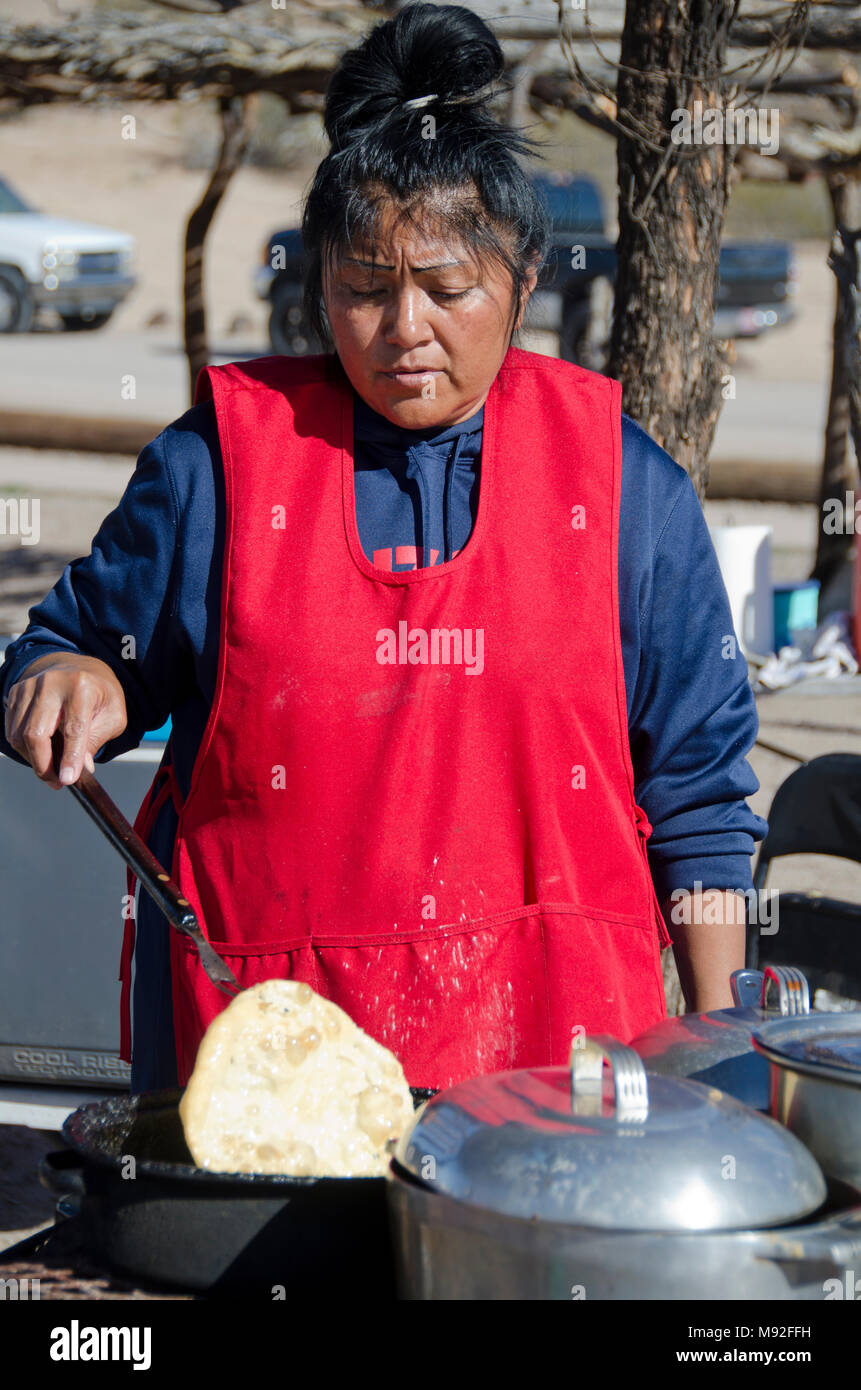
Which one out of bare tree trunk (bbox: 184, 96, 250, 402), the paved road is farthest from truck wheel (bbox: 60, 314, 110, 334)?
bare tree trunk (bbox: 184, 96, 250, 402)

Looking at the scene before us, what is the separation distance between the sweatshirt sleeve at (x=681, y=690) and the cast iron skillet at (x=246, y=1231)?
2.14 feet

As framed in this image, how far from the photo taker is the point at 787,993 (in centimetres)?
114

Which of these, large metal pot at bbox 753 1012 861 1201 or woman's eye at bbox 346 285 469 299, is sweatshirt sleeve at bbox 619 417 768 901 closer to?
woman's eye at bbox 346 285 469 299

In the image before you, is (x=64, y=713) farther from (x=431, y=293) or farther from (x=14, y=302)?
(x=14, y=302)

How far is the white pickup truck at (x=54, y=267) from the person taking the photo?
15.2m

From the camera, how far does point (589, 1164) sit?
2.72 feet

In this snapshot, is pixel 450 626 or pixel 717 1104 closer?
pixel 717 1104

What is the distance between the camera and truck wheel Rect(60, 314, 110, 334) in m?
18.4

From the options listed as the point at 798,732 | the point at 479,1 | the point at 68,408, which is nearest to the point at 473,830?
the point at 798,732

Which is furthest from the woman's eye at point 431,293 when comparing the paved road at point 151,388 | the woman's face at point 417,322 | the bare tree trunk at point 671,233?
the paved road at point 151,388

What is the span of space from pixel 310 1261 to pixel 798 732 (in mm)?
5698

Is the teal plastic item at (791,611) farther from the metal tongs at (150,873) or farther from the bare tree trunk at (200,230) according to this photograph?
the metal tongs at (150,873)

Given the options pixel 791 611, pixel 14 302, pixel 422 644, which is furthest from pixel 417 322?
pixel 14 302
